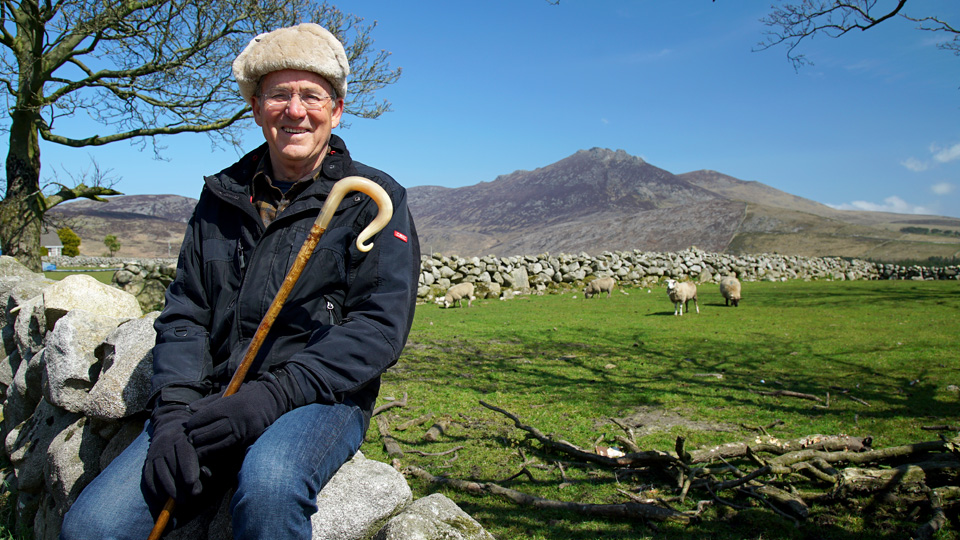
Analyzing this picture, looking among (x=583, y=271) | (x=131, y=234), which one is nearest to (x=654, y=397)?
(x=583, y=271)

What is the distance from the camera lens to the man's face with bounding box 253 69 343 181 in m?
2.62

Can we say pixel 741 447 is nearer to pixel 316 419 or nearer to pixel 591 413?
pixel 591 413

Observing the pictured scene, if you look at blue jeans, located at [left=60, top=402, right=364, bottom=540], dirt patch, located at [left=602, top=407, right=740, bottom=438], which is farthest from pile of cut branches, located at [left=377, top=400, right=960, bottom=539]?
blue jeans, located at [left=60, top=402, right=364, bottom=540]

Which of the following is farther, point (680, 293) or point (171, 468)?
point (680, 293)

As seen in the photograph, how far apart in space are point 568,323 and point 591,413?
20.4ft

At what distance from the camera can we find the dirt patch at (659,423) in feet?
14.8

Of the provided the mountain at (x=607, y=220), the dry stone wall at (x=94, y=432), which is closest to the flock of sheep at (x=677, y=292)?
the mountain at (x=607, y=220)

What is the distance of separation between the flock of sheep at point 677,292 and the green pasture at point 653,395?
1.39 metres

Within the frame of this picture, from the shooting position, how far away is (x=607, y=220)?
124ft

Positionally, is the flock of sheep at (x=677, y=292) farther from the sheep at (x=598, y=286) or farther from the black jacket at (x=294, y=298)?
the black jacket at (x=294, y=298)

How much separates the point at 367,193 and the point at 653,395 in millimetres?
4339

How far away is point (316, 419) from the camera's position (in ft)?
6.94

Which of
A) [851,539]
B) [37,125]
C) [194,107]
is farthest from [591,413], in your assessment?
[37,125]

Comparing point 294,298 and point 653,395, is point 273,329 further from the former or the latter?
point 653,395
